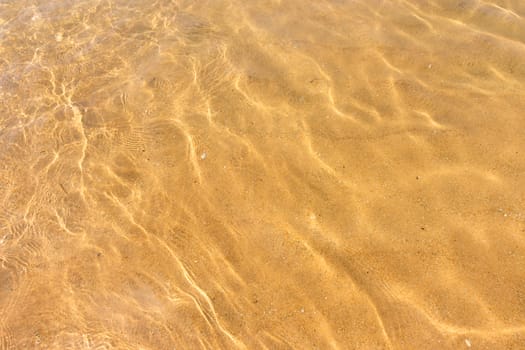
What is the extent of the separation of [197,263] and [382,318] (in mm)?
1308

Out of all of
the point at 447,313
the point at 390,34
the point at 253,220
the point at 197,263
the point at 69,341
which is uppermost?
Result: the point at 390,34

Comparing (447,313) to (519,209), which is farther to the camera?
(519,209)

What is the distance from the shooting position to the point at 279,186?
113 inches

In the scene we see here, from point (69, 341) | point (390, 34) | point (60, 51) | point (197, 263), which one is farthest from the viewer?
point (60, 51)

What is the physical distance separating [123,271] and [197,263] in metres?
0.56

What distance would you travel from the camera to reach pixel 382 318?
2.22 meters

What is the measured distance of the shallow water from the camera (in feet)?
7.56

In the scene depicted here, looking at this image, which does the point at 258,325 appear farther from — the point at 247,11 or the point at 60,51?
the point at 60,51

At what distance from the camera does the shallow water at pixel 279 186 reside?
7.56 feet

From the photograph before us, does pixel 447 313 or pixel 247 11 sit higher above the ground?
pixel 247 11

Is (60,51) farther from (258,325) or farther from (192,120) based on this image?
(258,325)

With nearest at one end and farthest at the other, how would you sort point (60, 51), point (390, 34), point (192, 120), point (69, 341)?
1. point (69, 341)
2. point (192, 120)
3. point (390, 34)
4. point (60, 51)

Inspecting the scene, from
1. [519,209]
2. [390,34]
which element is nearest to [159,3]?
[390,34]

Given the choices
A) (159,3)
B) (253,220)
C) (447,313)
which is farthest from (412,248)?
(159,3)
